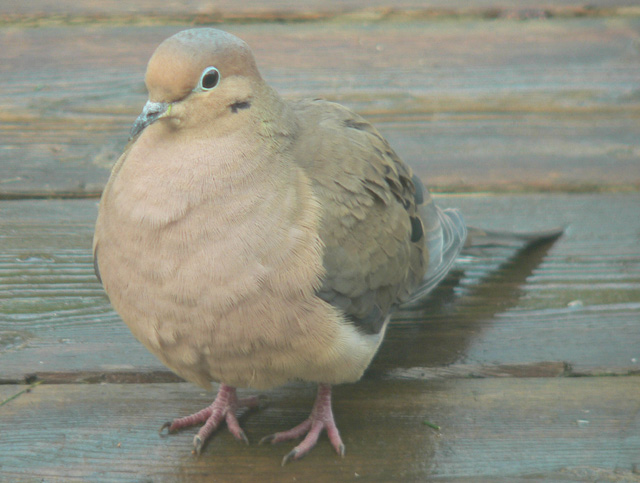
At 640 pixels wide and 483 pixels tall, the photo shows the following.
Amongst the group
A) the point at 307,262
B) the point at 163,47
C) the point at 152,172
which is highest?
the point at 163,47

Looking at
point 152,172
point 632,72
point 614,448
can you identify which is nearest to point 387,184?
point 152,172

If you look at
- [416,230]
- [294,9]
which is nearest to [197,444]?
[416,230]

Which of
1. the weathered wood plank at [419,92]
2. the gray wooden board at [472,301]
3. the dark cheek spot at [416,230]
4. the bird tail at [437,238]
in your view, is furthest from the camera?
the weathered wood plank at [419,92]

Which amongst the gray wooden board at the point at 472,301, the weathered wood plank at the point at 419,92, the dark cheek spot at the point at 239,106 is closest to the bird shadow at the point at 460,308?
the gray wooden board at the point at 472,301

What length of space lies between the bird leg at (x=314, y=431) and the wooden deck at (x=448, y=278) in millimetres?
32

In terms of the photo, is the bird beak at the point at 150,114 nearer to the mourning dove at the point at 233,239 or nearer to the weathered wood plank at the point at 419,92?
the mourning dove at the point at 233,239

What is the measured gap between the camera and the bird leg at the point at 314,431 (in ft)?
6.94

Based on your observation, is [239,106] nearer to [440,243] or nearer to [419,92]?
[440,243]

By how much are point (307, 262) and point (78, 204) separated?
1458mm

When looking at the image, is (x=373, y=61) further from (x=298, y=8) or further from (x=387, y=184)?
(x=387, y=184)

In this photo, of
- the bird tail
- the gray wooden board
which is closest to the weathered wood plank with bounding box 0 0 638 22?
the gray wooden board

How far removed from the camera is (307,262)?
6.67 ft

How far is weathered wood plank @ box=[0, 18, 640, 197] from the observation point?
3373 millimetres

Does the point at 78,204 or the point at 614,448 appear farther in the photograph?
the point at 78,204
